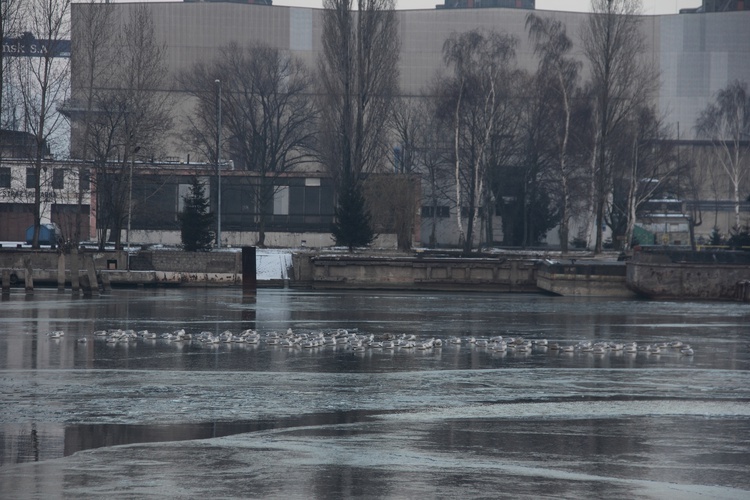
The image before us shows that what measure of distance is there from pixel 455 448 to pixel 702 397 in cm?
584

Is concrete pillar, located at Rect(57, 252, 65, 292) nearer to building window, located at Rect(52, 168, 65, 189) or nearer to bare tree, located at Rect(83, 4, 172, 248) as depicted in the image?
bare tree, located at Rect(83, 4, 172, 248)

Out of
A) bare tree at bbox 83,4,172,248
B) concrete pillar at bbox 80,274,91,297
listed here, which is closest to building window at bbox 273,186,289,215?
bare tree at bbox 83,4,172,248

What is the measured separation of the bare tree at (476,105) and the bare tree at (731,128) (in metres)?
31.4

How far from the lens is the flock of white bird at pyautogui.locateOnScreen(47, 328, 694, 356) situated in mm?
22547

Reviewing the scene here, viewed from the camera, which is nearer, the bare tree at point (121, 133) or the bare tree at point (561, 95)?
the bare tree at point (121, 133)

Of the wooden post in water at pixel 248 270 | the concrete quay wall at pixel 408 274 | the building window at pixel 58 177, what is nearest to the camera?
the wooden post in water at pixel 248 270

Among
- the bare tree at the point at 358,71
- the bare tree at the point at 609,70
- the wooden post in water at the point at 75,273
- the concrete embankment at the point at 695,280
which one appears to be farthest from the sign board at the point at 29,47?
the concrete embankment at the point at 695,280

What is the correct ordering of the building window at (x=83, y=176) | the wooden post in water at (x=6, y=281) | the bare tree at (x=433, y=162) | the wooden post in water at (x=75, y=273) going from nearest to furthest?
the wooden post in water at (x=6, y=281)
the wooden post in water at (x=75, y=273)
the building window at (x=83, y=176)
the bare tree at (x=433, y=162)

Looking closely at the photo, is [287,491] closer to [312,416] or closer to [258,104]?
[312,416]

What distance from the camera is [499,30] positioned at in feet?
341

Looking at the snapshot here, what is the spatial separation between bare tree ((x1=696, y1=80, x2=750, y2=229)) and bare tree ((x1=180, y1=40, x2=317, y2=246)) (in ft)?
124

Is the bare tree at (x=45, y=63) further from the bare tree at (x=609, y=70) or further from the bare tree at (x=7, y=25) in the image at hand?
the bare tree at (x=609, y=70)

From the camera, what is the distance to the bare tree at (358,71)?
64.2 meters

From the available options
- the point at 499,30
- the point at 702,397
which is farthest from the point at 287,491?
the point at 499,30
